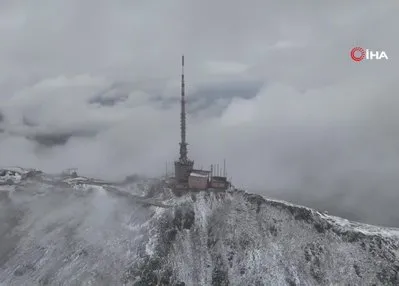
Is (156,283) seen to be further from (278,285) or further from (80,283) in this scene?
(278,285)

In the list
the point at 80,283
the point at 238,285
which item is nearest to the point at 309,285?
the point at 238,285

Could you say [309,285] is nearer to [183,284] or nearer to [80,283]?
[183,284]

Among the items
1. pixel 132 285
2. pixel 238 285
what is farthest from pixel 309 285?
pixel 132 285

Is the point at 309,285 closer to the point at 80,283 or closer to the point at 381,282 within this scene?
the point at 381,282

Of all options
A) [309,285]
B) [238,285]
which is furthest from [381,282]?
[238,285]

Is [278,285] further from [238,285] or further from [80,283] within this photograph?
[80,283]
